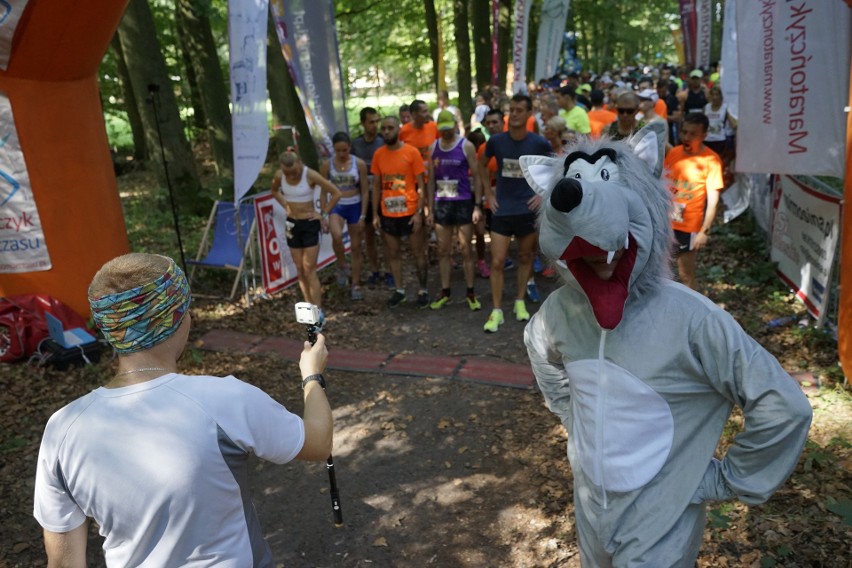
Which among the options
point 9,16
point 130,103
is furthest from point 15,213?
point 130,103

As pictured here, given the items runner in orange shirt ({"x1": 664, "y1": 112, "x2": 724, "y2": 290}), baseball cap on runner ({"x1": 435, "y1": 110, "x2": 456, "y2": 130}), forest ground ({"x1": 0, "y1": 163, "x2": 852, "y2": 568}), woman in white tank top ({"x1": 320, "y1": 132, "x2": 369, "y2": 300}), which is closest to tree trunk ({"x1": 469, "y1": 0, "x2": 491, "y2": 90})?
woman in white tank top ({"x1": 320, "y1": 132, "x2": 369, "y2": 300})

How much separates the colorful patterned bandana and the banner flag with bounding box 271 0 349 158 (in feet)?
24.5

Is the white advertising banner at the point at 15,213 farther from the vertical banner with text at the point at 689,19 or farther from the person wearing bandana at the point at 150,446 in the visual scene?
the vertical banner with text at the point at 689,19

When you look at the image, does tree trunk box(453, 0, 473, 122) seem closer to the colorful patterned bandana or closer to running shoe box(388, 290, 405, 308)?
running shoe box(388, 290, 405, 308)

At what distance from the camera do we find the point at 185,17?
13641 mm

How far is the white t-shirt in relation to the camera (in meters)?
1.79

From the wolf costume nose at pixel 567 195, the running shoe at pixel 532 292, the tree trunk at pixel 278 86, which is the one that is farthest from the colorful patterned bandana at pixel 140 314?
the tree trunk at pixel 278 86

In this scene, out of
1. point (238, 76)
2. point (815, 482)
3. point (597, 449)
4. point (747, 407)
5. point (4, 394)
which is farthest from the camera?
point (238, 76)

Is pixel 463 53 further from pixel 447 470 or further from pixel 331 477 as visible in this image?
pixel 331 477

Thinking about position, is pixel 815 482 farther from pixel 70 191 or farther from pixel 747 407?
pixel 70 191

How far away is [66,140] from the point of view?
22.3ft

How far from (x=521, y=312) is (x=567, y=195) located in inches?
212

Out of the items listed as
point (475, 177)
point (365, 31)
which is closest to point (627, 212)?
point (475, 177)

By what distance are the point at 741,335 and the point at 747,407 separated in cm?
22
